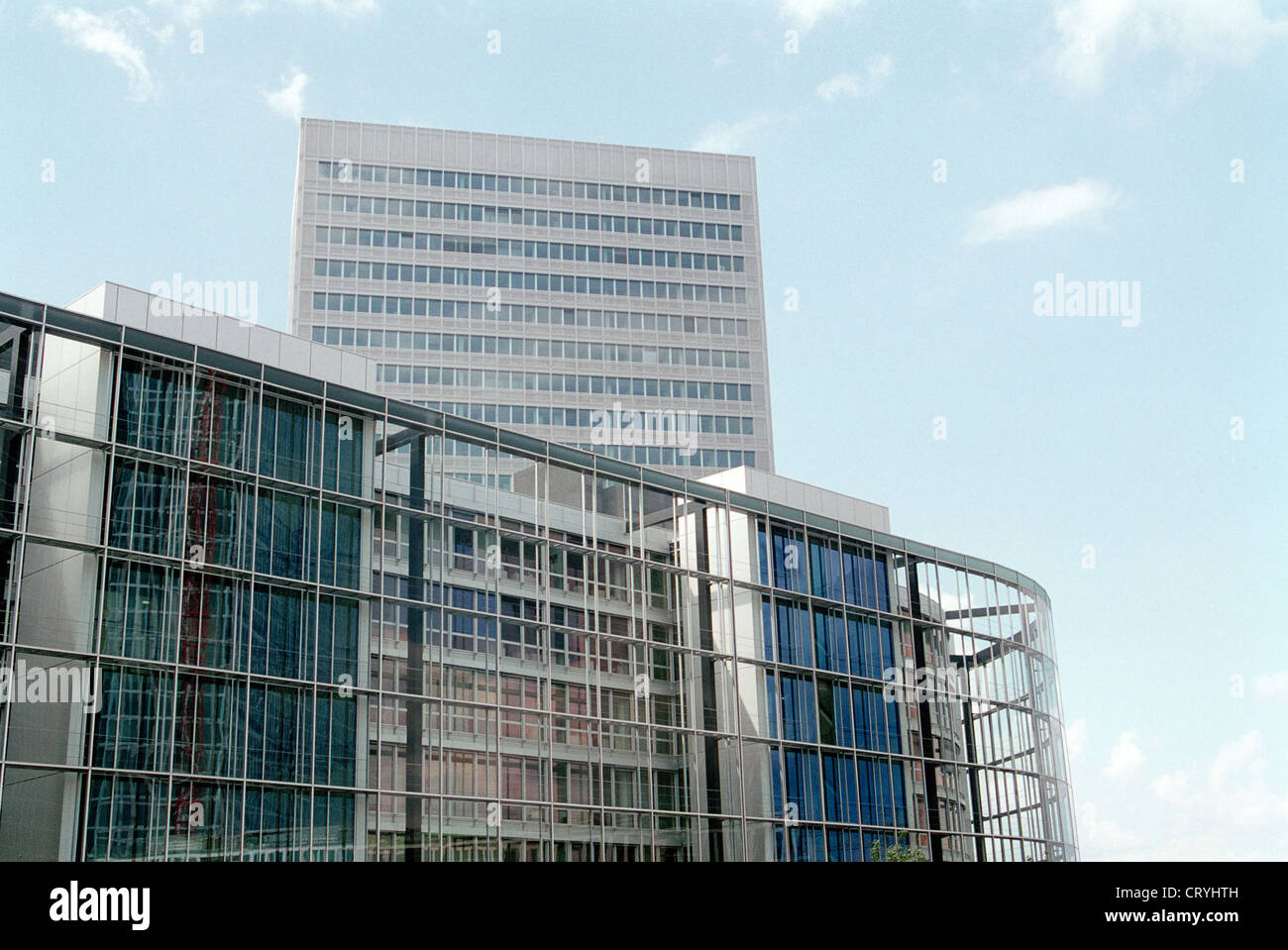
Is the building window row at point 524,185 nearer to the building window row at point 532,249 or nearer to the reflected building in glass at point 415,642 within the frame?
the building window row at point 532,249

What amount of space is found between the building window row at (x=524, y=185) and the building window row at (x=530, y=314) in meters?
10.2

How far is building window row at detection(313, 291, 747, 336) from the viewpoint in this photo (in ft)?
341

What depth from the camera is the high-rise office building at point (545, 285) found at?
342ft

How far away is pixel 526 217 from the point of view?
111188 mm

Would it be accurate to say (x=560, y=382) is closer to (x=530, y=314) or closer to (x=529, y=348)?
(x=529, y=348)

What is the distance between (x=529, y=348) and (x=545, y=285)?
565 centimetres

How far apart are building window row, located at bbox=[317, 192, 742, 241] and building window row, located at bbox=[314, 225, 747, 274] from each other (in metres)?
1.59

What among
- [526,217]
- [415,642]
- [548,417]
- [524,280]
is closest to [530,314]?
[524,280]

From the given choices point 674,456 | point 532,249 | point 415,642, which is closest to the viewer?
point 415,642

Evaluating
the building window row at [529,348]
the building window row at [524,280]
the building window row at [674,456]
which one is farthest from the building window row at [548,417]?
the building window row at [524,280]

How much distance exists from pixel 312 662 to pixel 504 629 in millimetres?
6879
